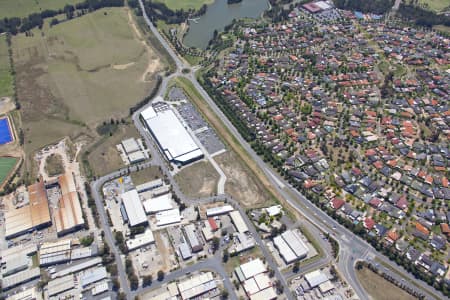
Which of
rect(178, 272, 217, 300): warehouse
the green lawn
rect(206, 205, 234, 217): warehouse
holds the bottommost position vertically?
rect(178, 272, 217, 300): warehouse

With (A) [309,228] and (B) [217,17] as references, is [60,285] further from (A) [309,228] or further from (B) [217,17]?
(B) [217,17]

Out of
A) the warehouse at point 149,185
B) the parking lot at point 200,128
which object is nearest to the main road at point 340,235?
the parking lot at point 200,128

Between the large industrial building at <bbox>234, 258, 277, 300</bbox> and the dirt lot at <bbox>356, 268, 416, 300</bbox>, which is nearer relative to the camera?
the large industrial building at <bbox>234, 258, 277, 300</bbox>

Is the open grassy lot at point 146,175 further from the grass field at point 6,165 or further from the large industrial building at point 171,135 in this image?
the grass field at point 6,165

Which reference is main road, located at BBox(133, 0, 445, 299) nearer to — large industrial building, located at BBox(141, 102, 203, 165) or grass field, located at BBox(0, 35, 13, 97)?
large industrial building, located at BBox(141, 102, 203, 165)

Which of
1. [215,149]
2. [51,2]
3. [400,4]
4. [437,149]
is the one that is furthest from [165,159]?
[400,4]

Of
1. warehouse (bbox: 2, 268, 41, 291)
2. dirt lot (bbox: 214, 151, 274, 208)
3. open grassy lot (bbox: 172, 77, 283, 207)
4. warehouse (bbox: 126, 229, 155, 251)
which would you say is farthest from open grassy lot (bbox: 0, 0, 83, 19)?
warehouse (bbox: 126, 229, 155, 251)
